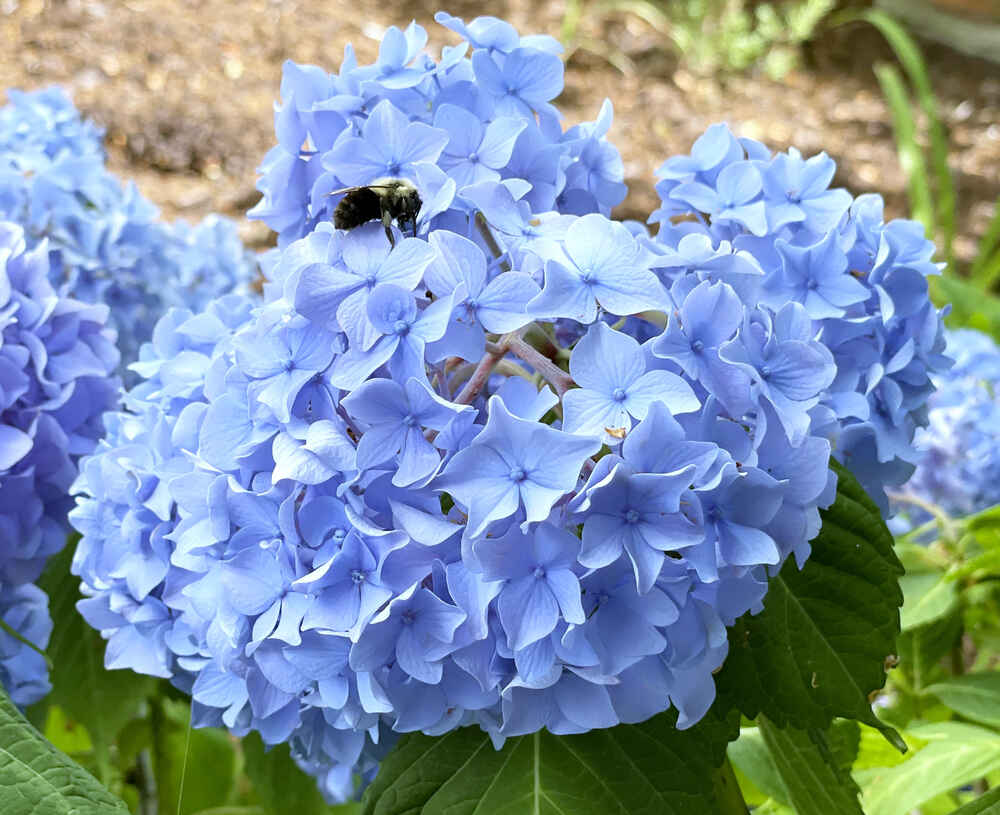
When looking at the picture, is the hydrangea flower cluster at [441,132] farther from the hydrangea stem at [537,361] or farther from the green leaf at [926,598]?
the green leaf at [926,598]

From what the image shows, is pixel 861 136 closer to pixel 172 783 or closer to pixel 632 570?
pixel 172 783

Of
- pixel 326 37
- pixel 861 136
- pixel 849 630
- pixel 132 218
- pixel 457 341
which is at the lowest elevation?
pixel 326 37

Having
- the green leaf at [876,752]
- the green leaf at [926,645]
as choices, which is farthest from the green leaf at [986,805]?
the green leaf at [926,645]

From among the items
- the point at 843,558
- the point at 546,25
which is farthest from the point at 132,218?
the point at 546,25

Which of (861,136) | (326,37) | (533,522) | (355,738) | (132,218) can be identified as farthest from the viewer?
(861,136)

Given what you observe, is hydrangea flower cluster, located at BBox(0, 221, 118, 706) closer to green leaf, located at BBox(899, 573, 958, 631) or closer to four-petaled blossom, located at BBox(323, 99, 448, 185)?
four-petaled blossom, located at BBox(323, 99, 448, 185)

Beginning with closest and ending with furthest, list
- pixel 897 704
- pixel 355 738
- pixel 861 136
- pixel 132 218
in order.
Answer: pixel 355 738, pixel 132 218, pixel 897 704, pixel 861 136

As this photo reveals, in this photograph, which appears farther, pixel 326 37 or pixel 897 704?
pixel 326 37
